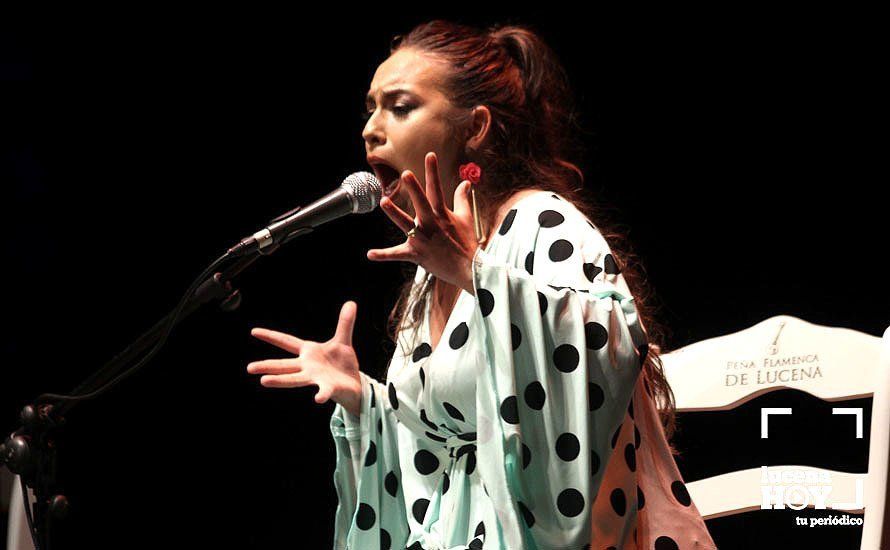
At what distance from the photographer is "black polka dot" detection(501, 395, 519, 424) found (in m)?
1.35

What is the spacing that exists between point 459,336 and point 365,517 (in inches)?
15.4

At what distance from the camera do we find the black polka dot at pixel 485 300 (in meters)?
1.36

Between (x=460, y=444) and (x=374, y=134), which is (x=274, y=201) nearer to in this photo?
(x=374, y=134)

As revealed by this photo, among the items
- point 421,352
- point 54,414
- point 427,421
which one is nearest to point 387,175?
point 421,352

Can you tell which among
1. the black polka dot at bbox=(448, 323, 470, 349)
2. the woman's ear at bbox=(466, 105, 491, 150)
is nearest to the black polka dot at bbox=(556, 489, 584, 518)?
the black polka dot at bbox=(448, 323, 470, 349)

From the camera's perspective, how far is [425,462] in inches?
67.9

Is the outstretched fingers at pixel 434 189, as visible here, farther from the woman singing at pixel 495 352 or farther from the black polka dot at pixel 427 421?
the black polka dot at pixel 427 421

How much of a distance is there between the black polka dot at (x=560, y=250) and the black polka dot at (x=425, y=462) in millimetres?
405

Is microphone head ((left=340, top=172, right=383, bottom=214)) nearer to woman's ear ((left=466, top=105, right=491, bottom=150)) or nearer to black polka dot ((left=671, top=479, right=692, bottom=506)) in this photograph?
woman's ear ((left=466, top=105, right=491, bottom=150))

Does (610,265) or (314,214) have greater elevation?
(314,214)

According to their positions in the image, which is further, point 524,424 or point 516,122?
point 516,122

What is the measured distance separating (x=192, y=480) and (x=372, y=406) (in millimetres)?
1022

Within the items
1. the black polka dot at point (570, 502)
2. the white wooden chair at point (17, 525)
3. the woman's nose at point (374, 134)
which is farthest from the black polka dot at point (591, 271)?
the white wooden chair at point (17, 525)

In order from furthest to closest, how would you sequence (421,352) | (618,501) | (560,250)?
(421,352)
(560,250)
(618,501)
